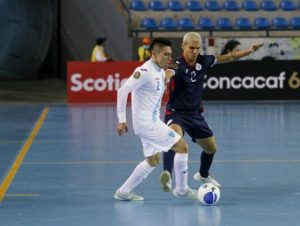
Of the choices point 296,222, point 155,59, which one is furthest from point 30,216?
point 296,222

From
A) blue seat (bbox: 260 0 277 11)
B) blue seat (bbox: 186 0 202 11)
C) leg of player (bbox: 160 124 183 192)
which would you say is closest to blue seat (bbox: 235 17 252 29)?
blue seat (bbox: 260 0 277 11)

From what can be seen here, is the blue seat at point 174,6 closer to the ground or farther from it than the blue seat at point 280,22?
farther from it

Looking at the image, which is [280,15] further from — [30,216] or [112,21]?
[30,216]

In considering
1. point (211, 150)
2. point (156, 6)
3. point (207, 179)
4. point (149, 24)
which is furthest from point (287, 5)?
point (211, 150)

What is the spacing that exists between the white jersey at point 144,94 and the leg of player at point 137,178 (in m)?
0.38

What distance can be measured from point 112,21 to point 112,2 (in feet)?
2.25

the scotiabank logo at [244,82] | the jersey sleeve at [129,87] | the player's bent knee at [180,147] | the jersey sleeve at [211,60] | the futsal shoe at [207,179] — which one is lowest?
the scotiabank logo at [244,82]

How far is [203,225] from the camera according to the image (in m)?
7.98

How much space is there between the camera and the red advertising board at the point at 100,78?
22.2 m

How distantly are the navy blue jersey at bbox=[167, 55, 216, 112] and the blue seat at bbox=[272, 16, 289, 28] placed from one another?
19293 millimetres

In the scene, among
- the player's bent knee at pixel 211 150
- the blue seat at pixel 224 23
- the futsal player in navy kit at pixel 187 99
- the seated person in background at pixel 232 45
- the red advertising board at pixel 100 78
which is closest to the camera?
the futsal player in navy kit at pixel 187 99

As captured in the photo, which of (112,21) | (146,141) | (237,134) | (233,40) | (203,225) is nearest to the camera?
(203,225)

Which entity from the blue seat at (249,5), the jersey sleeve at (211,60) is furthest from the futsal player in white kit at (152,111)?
the blue seat at (249,5)

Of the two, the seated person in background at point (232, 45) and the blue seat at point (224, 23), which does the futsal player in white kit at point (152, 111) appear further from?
the blue seat at point (224, 23)
